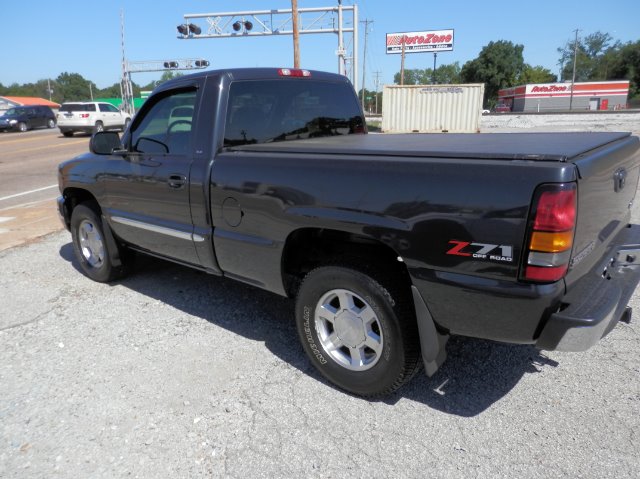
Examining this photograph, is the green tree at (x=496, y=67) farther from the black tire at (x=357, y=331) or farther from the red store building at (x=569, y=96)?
the black tire at (x=357, y=331)

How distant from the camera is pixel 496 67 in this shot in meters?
93.4

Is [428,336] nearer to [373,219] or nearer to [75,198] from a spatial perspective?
[373,219]

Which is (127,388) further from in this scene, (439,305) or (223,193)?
(439,305)

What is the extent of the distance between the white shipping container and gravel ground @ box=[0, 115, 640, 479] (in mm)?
17783

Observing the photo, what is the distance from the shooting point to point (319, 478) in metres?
2.33

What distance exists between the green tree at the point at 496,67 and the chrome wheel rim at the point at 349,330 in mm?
98266

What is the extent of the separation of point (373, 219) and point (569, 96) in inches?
3350

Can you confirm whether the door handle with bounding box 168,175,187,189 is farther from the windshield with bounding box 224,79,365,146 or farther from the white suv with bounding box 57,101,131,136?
the white suv with bounding box 57,101,131,136

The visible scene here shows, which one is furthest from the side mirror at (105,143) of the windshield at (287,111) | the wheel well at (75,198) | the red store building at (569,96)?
the red store building at (569,96)

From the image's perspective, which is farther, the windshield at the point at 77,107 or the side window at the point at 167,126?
the windshield at the point at 77,107

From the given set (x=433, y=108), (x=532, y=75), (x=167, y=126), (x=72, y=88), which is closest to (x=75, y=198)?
(x=167, y=126)

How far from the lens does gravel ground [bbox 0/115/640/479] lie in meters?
2.42

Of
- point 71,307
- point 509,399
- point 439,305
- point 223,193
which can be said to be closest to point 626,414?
point 509,399

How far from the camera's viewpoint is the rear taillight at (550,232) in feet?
6.69
